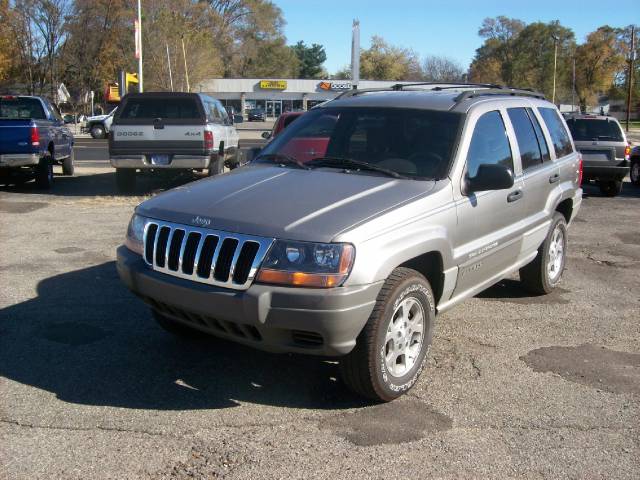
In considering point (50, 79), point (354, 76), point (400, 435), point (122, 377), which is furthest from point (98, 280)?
point (50, 79)

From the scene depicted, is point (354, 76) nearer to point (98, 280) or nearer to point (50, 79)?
point (98, 280)

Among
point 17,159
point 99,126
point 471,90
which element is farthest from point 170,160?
point 99,126

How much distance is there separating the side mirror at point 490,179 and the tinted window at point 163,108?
29.6ft

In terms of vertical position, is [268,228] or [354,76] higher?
[354,76]

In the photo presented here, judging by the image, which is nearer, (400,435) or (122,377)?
(400,435)

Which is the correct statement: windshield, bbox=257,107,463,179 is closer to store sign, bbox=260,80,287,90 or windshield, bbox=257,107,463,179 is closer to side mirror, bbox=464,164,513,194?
side mirror, bbox=464,164,513,194

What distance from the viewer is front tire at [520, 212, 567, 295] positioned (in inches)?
244

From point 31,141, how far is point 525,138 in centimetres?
1001

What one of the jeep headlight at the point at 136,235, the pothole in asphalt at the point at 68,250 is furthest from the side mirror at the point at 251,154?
the pothole in asphalt at the point at 68,250

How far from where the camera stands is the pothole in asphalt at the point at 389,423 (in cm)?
361

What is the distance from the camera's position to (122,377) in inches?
170

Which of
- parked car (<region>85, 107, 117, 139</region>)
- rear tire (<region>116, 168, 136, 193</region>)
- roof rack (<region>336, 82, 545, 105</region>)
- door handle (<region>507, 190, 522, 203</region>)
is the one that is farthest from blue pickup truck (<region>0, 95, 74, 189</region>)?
parked car (<region>85, 107, 117, 139</region>)

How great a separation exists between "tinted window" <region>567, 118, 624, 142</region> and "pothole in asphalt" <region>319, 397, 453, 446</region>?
1192 cm

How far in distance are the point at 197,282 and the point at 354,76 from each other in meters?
22.9
